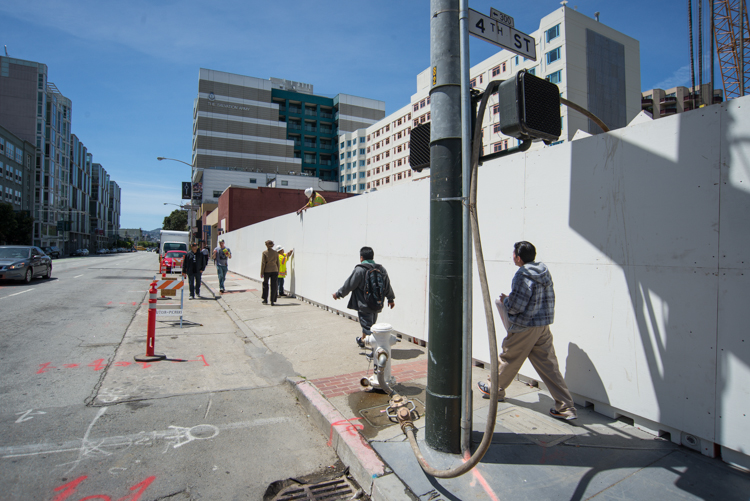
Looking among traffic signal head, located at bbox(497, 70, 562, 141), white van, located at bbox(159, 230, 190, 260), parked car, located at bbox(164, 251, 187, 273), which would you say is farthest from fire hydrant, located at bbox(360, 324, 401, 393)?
white van, located at bbox(159, 230, 190, 260)

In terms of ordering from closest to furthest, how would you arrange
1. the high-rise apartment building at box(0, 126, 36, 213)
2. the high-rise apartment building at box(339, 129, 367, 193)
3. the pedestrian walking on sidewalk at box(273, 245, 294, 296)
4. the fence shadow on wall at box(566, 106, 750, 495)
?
the fence shadow on wall at box(566, 106, 750, 495) < the pedestrian walking on sidewalk at box(273, 245, 294, 296) < the high-rise apartment building at box(0, 126, 36, 213) < the high-rise apartment building at box(339, 129, 367, 193)

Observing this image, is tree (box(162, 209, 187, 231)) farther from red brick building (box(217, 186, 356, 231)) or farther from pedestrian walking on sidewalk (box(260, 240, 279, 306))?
pedestrian walking on sidewalk (box(260, 240, 279, 306))

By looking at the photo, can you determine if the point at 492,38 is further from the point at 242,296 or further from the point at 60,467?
the point at 242,296

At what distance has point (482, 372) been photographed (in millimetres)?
5164

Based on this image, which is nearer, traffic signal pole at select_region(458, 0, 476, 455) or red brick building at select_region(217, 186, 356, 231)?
traffic signal pole at select_region(458, 0, 476, 455)

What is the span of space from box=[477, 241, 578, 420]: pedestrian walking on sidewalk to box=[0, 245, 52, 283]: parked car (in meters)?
18.4

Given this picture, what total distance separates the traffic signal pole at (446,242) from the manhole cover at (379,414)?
711mm

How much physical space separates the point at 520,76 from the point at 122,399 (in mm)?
5186

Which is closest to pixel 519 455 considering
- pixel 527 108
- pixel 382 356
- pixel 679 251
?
pixel 382 356

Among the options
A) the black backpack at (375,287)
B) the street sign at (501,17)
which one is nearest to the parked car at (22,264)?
the black backpack at (375,287)

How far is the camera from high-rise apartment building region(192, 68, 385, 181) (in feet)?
234

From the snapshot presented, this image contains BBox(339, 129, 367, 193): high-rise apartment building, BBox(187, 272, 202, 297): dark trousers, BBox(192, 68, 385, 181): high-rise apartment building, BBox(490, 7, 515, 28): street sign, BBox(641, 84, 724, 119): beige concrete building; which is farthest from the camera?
BBox(339, 129, 367, 193): high-rise apartment building

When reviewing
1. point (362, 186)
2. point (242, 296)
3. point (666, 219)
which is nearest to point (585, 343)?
point (666, 219)

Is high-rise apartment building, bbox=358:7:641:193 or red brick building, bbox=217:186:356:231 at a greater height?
high-rise apartment building, bbox=358:7:641:193
